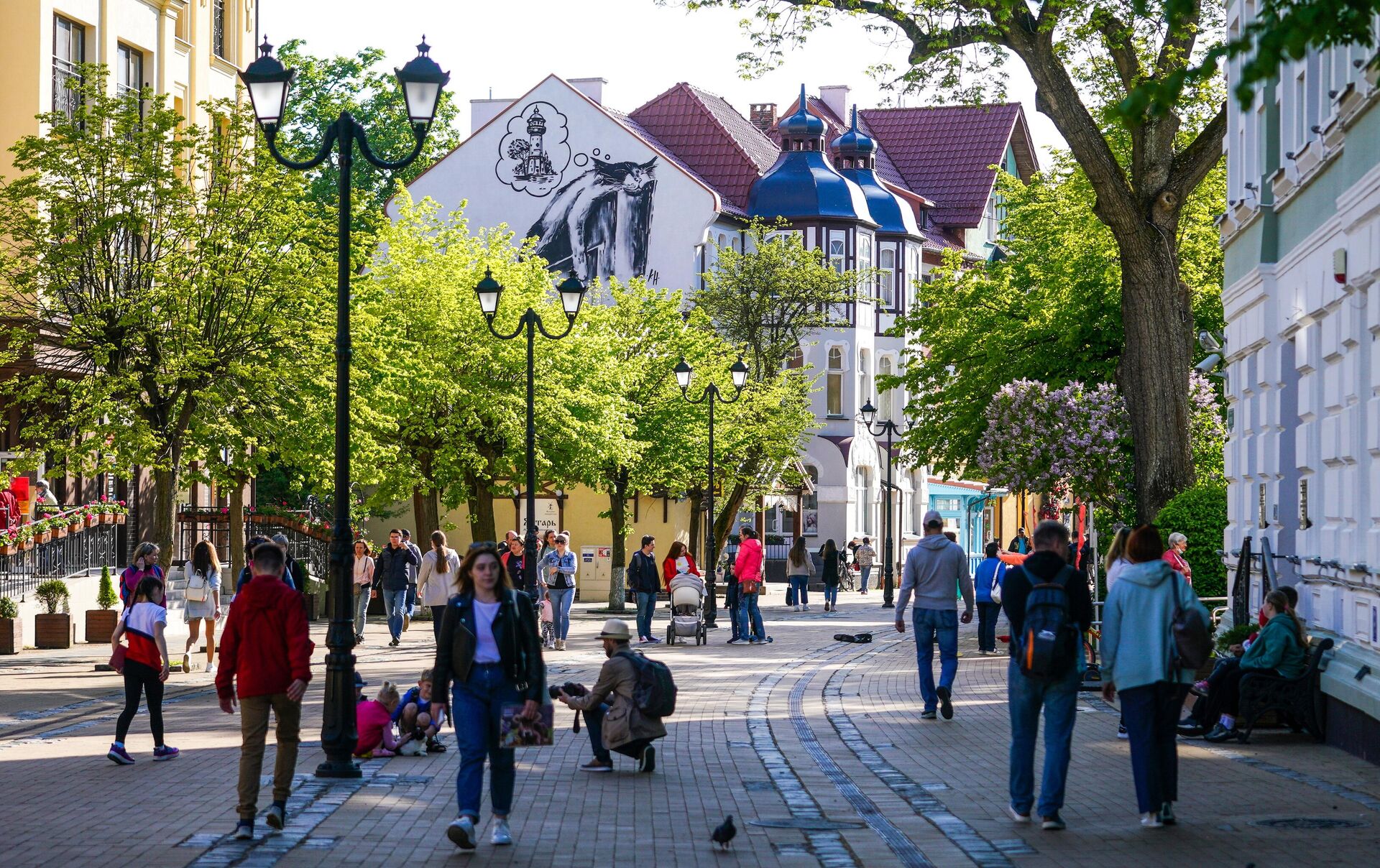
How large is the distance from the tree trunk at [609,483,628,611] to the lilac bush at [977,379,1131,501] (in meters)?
10.0

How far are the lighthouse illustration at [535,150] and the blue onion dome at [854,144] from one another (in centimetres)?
1252

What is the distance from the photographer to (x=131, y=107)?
83.4 ft

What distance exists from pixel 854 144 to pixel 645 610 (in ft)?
139

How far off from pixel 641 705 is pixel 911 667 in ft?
40.7

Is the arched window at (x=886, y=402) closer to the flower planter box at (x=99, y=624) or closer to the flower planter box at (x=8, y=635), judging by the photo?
the flower planter box at (x=99, y=624)

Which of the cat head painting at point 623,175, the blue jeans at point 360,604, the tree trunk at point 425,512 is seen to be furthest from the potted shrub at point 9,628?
the cat head painting at point 623,175

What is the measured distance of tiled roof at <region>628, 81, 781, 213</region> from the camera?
6669 cm

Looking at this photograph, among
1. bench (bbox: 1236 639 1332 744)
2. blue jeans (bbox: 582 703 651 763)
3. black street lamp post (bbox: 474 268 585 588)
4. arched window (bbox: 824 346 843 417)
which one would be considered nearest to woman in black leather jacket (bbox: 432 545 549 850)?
blue jeans (bbox: 582 703 651 763)

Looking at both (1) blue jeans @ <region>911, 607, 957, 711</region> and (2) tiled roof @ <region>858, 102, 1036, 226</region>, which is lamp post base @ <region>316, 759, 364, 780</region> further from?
(2) tiled roof @ <region>858, 102, 1036, 226</region>

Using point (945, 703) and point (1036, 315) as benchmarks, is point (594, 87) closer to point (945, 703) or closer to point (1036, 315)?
point (1036, 315)

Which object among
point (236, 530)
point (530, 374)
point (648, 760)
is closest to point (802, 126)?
point (236, 530)

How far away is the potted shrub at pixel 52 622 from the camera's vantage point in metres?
26.9

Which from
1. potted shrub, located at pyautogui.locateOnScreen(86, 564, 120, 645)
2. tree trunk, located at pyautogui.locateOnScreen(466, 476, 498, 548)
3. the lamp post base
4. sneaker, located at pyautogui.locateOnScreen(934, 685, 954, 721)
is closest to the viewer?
the lamp post base

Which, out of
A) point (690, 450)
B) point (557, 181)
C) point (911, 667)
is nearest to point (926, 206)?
point (557, 181)
